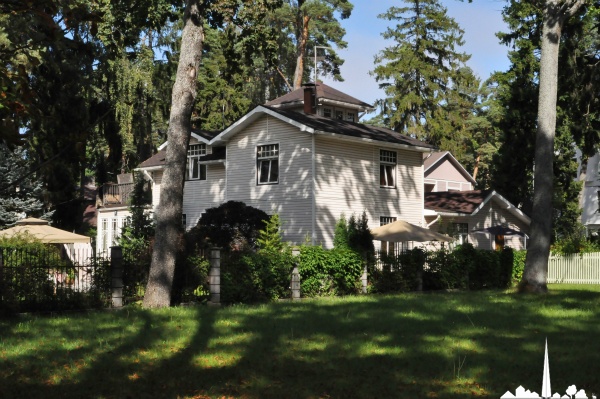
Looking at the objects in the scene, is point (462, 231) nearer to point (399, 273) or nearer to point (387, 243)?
point (387, 243)

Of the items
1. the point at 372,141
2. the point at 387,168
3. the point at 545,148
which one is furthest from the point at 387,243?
the point at 545,148

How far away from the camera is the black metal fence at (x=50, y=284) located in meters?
19.0

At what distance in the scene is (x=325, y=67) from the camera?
7481cm

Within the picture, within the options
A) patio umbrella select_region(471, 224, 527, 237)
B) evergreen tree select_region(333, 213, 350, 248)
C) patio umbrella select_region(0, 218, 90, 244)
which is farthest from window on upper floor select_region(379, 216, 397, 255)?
patio umbrella select_region(0, 218, 90, 244)

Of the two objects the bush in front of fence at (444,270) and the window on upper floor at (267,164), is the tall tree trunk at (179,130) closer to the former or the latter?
the bush in front of fence at (444,270)

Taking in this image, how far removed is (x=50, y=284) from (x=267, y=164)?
1895 centimetres

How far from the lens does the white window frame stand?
39344 mm

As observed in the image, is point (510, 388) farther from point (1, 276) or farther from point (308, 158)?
point (308, 158)

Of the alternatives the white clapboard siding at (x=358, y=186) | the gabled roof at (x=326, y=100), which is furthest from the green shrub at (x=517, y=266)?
the gabled roof at (x=326, y=100)

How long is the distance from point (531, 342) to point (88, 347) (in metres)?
7.43

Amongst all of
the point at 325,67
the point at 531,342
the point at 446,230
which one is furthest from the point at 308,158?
the point at 325,67

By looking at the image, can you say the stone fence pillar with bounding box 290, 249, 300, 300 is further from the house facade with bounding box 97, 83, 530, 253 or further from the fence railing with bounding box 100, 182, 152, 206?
the fence railing with bounding box 100, 182, 152, 206

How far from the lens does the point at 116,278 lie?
21.6 metres

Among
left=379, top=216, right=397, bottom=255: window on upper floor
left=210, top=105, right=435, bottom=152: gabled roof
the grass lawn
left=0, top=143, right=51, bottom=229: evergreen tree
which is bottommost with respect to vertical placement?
the grass lawn
